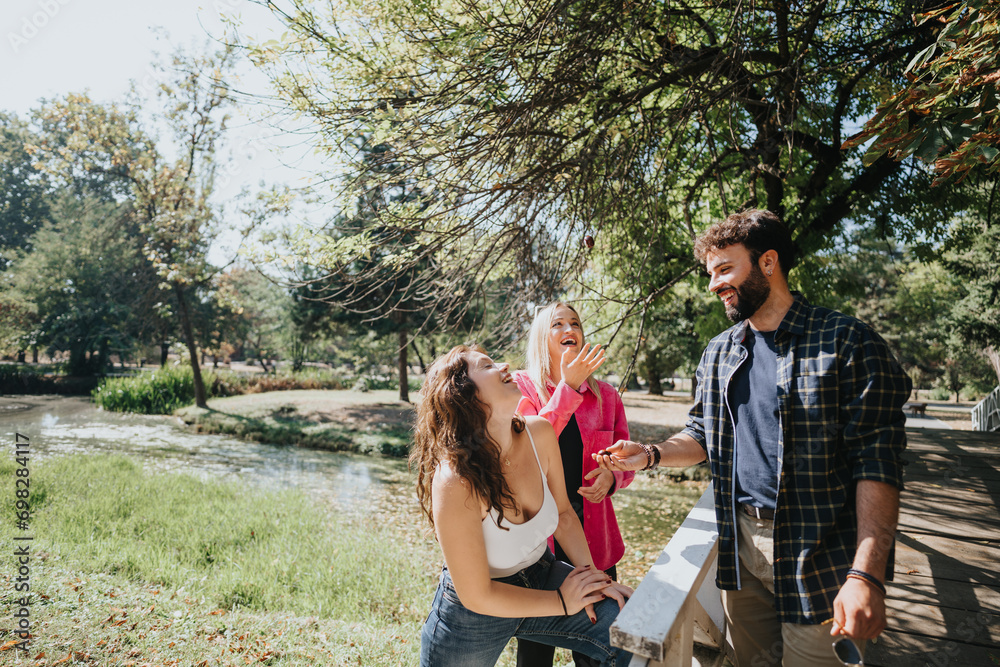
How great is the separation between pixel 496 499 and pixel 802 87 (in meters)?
4.25

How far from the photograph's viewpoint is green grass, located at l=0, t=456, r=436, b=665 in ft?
13.5

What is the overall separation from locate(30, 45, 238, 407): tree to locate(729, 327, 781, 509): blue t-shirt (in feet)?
54.3

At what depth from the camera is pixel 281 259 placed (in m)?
5.32

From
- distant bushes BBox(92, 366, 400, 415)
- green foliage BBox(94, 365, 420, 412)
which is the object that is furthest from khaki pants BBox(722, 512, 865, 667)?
distant bushes BBox(92, 366, 400, 415)

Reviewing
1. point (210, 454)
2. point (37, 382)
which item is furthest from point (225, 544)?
point (37, 382)

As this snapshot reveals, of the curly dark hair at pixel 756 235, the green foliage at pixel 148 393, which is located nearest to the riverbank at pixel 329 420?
the green foliage at pixel 148 393

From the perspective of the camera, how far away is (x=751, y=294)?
2006mm

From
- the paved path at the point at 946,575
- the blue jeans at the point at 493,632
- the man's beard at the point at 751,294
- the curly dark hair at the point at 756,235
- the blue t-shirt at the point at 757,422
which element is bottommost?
the paved path at the point at 946,575

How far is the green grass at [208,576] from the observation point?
4.11 metres

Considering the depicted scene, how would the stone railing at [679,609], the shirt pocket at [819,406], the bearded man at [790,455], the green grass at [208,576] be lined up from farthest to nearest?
the green grass at [208,576] → the shirt pocket at [819,406] → the bearded man at [790,455] → the stone railing at [679,609]

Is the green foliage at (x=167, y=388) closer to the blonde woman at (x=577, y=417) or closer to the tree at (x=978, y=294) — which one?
the blonde woman at (x=577, y=417)

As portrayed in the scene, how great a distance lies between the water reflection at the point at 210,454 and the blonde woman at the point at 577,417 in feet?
25.8

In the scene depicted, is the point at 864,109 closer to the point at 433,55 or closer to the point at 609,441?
the point at 433,55

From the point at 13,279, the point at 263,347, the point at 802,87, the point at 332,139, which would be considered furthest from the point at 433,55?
the point at 263,347
